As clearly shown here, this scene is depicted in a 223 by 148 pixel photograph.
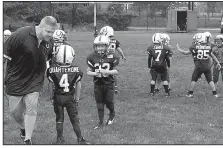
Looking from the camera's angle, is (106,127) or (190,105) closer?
(106,127)

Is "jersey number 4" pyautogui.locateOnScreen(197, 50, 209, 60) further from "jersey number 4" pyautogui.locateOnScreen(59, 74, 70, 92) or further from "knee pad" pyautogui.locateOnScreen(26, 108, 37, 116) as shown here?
"knee pad" pyautogui.locateOnScreen(26, 108, 37, 116)

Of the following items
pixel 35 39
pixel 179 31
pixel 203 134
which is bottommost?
pixel 203 134

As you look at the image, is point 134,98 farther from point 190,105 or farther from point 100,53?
point 100,53

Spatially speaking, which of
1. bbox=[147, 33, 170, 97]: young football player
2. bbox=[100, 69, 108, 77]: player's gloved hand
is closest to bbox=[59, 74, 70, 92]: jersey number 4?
bbox=[100, 69, 108, 77]: player's gloved hand

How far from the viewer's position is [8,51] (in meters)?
6.01

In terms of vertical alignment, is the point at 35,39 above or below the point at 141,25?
below

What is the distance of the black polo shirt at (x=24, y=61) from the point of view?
235 inches

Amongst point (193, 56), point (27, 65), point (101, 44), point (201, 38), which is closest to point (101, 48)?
point (101, 44)

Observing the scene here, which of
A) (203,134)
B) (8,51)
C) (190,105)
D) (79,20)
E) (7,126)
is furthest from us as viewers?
(79,20)

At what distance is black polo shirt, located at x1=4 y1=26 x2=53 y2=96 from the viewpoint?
235 inches

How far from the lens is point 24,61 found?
19.8 ft

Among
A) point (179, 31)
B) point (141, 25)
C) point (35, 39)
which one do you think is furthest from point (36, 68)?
point (141, 25)

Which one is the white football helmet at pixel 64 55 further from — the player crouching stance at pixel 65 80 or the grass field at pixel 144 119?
the grass field at pixel 144 119

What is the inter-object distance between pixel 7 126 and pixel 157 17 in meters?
52.0
